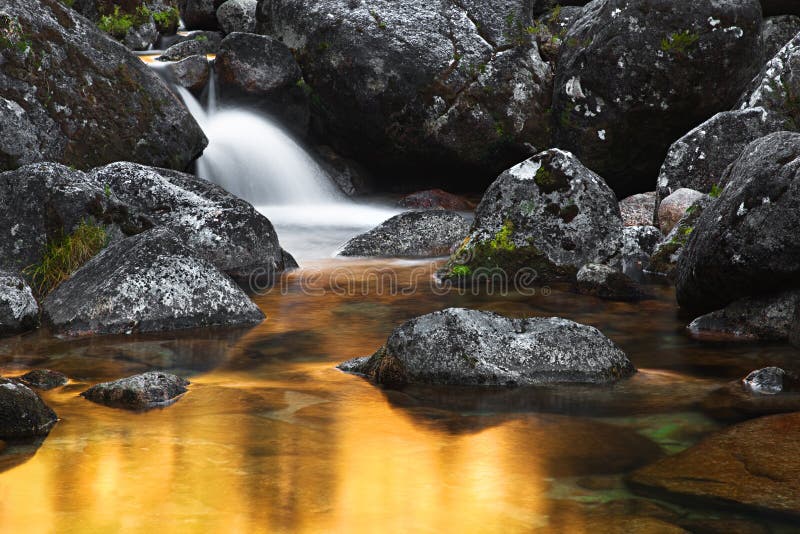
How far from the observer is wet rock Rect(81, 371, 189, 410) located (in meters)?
5.37

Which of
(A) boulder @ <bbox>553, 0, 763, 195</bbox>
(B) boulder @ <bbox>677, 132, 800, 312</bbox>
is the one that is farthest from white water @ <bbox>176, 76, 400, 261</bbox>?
(B) boulder @ <bbox>677, 132, 800, 312</bbox>

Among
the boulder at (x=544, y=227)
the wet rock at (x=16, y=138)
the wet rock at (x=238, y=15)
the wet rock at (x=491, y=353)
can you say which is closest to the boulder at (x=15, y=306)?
the wet rock at (x=491, y=353)

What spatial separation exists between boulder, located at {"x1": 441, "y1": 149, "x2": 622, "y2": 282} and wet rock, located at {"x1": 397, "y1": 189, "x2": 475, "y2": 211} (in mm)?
5604

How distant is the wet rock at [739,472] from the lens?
391cm

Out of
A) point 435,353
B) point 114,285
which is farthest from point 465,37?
point 435,353

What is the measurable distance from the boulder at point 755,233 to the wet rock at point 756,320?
0.09 m

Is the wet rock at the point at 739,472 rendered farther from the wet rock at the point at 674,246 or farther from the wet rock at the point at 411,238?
the wet rock at the point at 411,238

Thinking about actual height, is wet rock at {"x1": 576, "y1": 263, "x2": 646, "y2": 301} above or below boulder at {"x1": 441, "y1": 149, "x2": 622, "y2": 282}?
below

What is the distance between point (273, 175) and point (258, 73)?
2.22 m

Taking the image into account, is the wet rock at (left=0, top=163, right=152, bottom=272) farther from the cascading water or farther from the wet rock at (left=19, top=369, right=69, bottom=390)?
the cascading water

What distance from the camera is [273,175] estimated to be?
1584 cm

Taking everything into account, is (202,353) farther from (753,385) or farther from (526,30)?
(526,30)

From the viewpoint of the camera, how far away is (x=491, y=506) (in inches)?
156

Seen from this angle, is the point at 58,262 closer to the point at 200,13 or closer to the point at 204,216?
the point at 204,216
